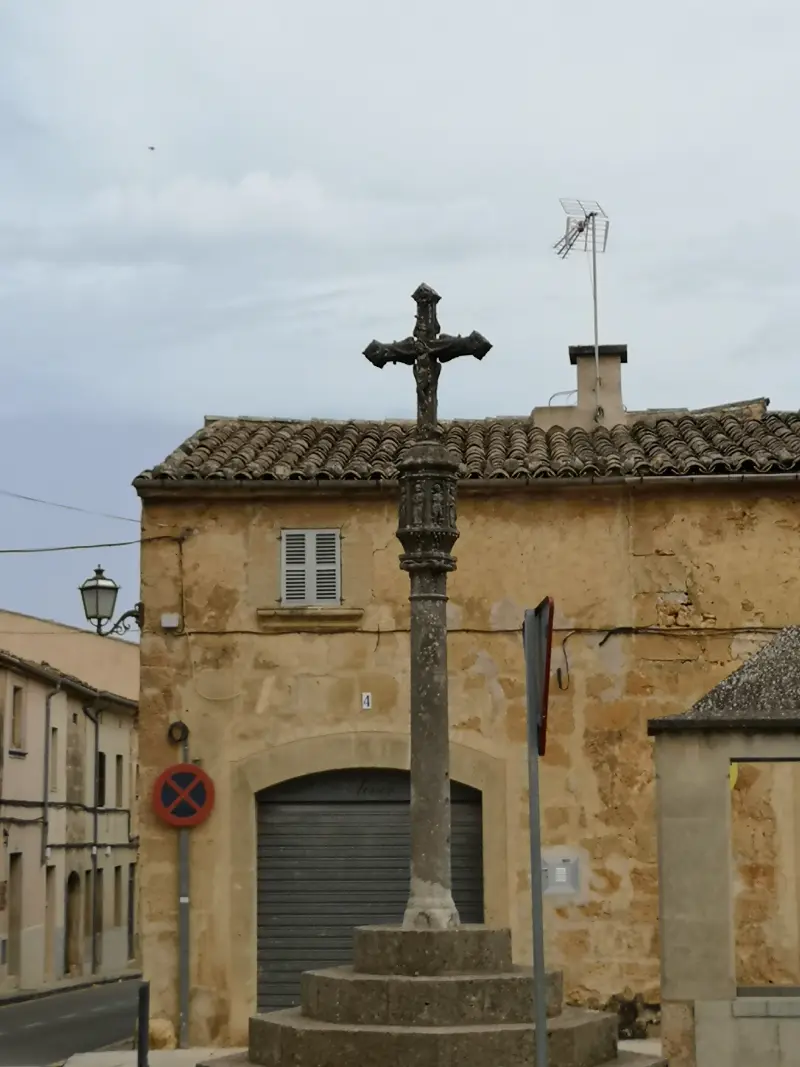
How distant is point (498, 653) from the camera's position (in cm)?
1656

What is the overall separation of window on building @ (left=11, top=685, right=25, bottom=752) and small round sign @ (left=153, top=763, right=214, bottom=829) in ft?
49.0

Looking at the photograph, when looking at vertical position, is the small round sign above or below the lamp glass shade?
below

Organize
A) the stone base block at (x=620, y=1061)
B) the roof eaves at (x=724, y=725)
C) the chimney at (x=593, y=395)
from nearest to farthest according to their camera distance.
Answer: the stone base block at (x=620, y=1061) → the roof eaves at (x=724, y=725) → the chimney at (x=593, y=395)

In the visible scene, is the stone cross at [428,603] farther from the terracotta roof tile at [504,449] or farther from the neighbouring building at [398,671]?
the neighbouring building at [398,671]

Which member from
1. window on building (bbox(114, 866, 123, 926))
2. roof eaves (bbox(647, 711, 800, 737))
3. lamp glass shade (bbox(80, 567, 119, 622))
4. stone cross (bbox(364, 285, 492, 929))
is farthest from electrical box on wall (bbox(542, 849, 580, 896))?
window on building (bbox(114, 866, 123, 926))

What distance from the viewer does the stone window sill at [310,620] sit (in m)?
16.6

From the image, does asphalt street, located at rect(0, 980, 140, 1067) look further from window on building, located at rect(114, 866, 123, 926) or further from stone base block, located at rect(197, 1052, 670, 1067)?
window on building, located at rect(114, 866, 123, 926)

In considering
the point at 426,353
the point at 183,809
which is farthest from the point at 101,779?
the point at 426,353

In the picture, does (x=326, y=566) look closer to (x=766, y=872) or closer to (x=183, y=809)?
(x=183, y=809)

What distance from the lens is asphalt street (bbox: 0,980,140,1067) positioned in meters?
17.6

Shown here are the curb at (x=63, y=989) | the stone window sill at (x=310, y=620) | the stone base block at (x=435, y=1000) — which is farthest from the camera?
the curb at (x=63, y=989)

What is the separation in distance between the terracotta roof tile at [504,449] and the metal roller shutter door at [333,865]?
10.6 ft

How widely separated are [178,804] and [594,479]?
527 centimetres

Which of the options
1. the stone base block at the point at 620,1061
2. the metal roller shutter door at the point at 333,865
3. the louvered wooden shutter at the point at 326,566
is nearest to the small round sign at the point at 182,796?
the metal roller shutter door at the point at 333,865
